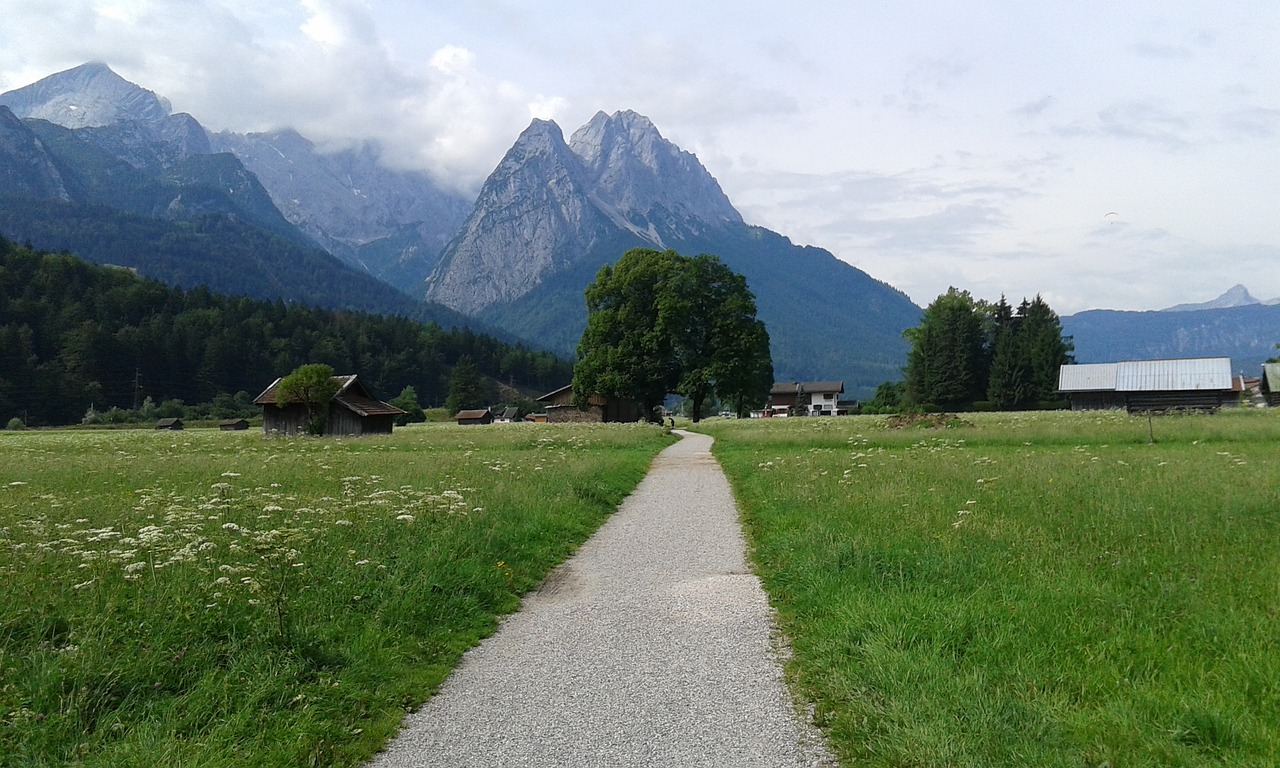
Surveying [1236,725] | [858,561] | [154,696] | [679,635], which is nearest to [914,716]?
[1236,725]

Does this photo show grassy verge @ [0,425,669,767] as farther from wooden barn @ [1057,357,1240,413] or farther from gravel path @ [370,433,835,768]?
wooden barn @ [1057,357,1240,413]

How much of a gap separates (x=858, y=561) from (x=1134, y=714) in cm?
409

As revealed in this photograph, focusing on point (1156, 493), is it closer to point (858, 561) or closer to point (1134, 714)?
point (858, 561)

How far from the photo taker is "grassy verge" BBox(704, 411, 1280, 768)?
447 centimetres

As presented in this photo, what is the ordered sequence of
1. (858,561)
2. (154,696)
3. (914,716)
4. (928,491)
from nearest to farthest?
1. (914,716)
2. (154,696)
3. (858,561)
4. (928,491)

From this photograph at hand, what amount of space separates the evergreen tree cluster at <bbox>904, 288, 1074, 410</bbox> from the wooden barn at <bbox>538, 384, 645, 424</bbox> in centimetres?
3671

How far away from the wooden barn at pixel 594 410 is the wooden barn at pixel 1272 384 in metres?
67.4

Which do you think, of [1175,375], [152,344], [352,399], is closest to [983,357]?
[1175,375]

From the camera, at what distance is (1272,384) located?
76875 millimetres

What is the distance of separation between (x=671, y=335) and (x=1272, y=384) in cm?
6782

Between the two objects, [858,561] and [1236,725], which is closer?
[1236,725]

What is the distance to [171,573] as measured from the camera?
23.2 feet

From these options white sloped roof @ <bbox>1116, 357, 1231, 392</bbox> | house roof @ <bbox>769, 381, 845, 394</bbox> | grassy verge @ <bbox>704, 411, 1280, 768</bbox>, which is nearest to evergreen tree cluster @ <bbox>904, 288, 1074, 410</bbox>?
white sloped roof @ <bbox>1116, 357, 1231, 392</bbox>

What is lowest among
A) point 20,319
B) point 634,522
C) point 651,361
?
point 634,522
